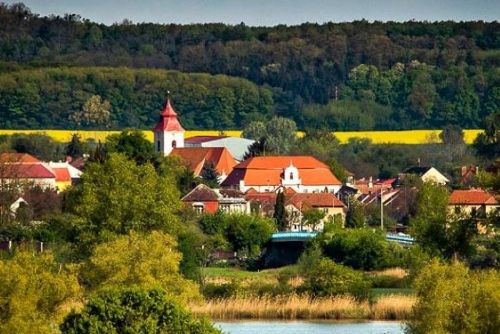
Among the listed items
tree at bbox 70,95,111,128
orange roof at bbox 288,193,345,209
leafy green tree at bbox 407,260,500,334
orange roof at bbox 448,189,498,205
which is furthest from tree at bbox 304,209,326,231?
tree at bbox 70,95,111,128

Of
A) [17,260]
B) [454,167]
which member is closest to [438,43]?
[454,167]

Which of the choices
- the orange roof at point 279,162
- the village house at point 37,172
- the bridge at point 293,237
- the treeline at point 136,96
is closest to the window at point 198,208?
the village house at point 37,172

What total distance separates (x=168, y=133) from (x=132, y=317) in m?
111

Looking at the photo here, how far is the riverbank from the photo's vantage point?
4931 centimetres

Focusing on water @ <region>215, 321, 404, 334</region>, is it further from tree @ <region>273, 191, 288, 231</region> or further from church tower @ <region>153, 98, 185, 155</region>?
church tower @ <region>153, 98, 185, 155</region>

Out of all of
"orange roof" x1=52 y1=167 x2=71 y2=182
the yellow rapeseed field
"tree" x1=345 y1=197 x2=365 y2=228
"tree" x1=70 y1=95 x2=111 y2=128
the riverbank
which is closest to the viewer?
the riverbank

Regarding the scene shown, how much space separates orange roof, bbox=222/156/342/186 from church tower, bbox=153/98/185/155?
1709 cm

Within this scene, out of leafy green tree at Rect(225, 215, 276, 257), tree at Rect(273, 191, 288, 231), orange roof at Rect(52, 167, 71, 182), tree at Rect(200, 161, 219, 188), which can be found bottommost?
tree at Rect(200, 161, 219, 188)

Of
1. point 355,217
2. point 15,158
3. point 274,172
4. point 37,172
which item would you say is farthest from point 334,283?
point 274,172

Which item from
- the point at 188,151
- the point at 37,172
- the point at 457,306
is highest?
the point at 457,306

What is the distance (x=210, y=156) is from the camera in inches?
5167

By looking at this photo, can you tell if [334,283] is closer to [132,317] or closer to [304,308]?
[304,308]

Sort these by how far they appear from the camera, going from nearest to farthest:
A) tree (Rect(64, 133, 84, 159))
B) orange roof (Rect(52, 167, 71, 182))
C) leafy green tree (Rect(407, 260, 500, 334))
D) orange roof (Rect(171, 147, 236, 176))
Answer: leafy green tree (Rect(407, 260, 500, 334)) → orange roof (Rect(52, 167, 71, 182)) → orange roof (Rect(171, 147, 236, 176)) → tree (Rect(64, 133, 84, 159))

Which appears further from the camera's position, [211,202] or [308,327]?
[211,202]
